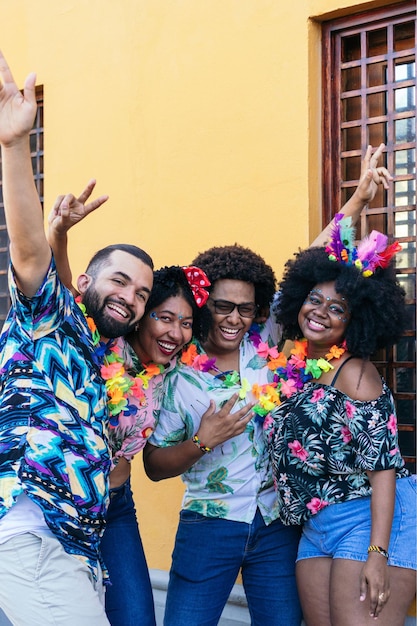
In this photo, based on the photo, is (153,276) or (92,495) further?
(153,276)

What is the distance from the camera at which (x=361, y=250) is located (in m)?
3.46

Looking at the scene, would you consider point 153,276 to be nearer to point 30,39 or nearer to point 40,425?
point 40,425

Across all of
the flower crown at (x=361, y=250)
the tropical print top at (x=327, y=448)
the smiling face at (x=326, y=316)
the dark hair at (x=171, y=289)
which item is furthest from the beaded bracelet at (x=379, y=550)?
the dark hair at (x=171, y=289)

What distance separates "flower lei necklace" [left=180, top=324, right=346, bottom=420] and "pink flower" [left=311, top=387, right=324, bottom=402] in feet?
0.22

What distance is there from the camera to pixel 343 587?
317 cm

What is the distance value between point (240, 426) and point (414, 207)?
1.48m

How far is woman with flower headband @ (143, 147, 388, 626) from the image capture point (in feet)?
11.5

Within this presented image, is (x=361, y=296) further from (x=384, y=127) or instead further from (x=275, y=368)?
(x=384, y=127)

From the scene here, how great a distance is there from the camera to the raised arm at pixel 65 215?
323 centimetres

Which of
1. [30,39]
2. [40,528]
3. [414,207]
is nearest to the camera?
[40,528]

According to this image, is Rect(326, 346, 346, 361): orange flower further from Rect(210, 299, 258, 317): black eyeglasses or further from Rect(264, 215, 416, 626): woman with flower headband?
Rect(210, 299, 258, 317): black eyeglasses

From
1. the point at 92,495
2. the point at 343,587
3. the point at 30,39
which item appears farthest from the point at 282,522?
the point at 30,39

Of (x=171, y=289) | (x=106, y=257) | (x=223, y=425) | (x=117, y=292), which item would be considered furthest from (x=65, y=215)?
(x=223, y=425)

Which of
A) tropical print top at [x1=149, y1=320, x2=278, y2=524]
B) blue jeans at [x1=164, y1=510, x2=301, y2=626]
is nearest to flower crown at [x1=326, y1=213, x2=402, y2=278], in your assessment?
tropical print top at [x1=149, y1=320, x2=278, y2=524]
